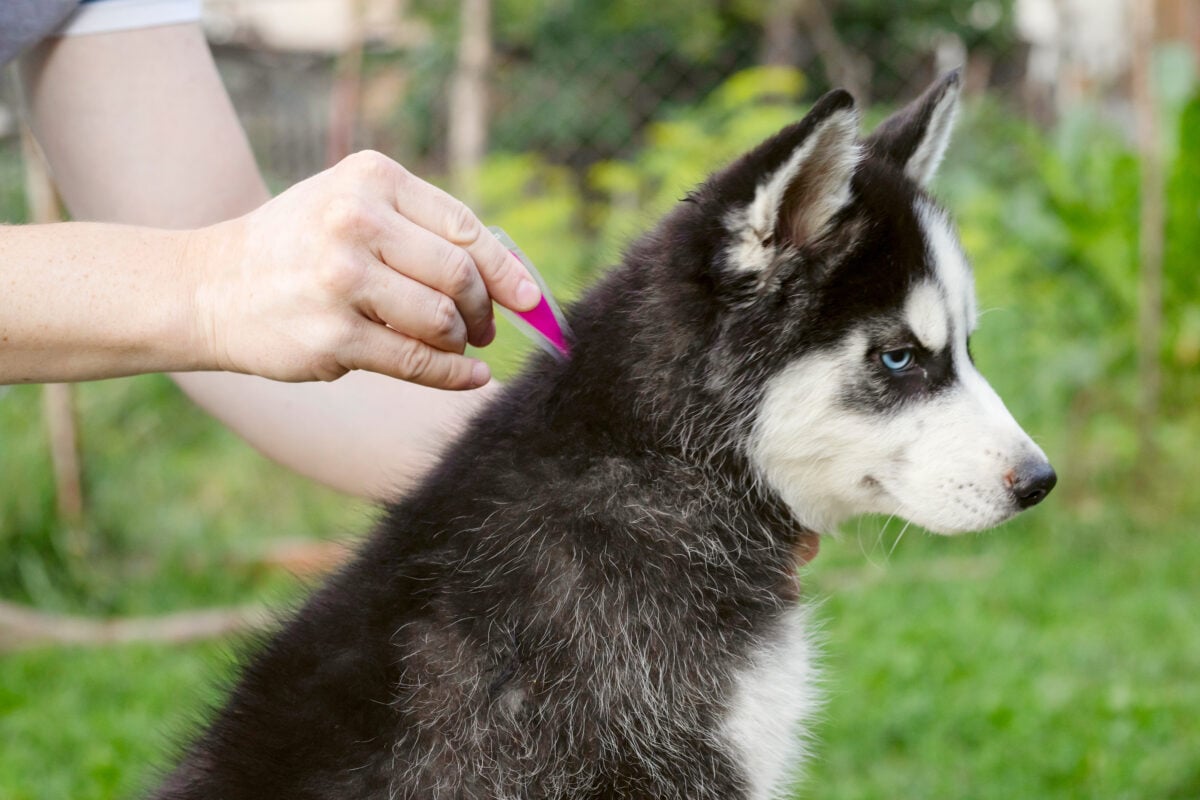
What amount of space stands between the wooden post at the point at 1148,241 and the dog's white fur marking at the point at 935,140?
400 cm

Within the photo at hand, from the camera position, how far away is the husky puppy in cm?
212

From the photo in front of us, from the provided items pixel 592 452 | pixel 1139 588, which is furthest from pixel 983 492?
pixel 1139 588

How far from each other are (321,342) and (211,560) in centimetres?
467

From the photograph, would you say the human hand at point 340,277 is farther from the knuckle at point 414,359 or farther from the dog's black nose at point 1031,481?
the dog's black nose at point 1031,481

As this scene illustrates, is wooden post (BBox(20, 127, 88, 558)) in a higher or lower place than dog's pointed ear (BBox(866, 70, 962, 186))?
lower

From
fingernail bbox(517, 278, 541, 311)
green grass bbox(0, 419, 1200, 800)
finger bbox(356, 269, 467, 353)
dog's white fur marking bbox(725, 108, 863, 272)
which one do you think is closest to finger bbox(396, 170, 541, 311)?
fingernail bbox(517, 278, 541, 311)

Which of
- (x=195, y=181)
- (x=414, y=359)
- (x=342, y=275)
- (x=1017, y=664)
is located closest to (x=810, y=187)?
(x=414, y=359)

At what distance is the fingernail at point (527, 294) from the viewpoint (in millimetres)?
2068

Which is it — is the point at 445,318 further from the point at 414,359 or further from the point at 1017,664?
the point at 1017,664

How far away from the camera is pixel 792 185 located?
2.30m

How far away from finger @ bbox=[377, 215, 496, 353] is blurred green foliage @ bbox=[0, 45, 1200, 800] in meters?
0.79

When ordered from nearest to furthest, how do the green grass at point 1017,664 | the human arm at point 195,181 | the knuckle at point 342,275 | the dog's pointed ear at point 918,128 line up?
the knuckle at point 342,275 → the human arm at point 195,181 → the dog's pointed ear at point 918,128 → the green grass at point 1017,664

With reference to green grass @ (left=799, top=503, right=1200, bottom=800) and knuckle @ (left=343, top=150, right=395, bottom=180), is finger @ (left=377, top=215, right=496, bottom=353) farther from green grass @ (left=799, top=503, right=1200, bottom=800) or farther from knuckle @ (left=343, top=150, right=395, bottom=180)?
green grass @ (left=799, top=503, right=1200, bottom=800)

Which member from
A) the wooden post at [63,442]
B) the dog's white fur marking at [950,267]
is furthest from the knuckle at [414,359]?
the wooden post at [63,442]
